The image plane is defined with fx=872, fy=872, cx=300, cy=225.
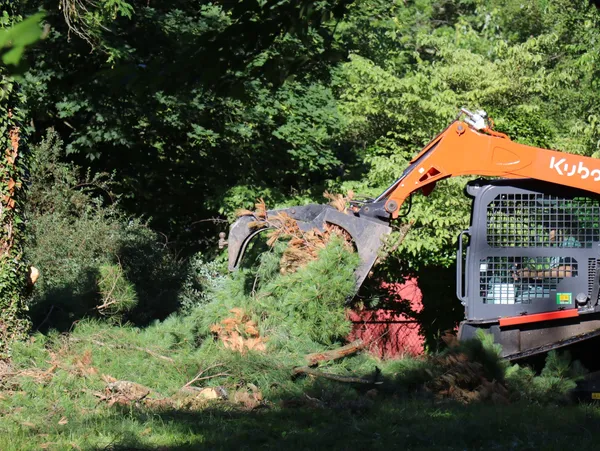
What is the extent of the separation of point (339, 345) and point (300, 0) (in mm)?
4751

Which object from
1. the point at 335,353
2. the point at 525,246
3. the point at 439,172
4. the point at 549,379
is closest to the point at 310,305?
the point at 335,353

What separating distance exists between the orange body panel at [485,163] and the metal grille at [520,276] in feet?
2.77

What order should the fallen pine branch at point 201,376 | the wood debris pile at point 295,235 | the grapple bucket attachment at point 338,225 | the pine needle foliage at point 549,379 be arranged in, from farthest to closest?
the wood debris pile at point 295,235, the grapple bucket attachment at point 338,225, the fallen pine branch at point 201,376, the pine needle foliage at point 549,379

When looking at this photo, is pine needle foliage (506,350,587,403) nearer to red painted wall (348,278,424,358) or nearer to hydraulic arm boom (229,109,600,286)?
hydraulic arm boom (229,109,600,286)

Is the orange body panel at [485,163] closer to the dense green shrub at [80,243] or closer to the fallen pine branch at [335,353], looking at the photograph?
the fallen pine branch at [335,353]

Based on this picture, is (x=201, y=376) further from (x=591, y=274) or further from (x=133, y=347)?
(x=591, y=274)

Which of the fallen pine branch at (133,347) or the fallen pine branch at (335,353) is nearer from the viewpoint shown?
the fallen pine branch at (133,347)

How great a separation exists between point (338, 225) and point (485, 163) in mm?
1733

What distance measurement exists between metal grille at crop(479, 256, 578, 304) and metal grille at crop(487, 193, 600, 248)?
17 centimetres

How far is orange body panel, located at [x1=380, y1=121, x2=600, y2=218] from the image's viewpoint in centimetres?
891

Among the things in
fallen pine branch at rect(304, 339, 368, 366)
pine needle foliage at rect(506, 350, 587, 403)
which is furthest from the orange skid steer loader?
fallen pine branch at rect(304, 339, 368, 366)

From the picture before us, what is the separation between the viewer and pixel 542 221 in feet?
29.7

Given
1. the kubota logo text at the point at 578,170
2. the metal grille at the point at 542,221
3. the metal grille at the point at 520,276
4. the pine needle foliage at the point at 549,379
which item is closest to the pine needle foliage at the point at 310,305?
the metal grille at the point at 520,276

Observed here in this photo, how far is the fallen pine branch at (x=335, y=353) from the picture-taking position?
8.97m
